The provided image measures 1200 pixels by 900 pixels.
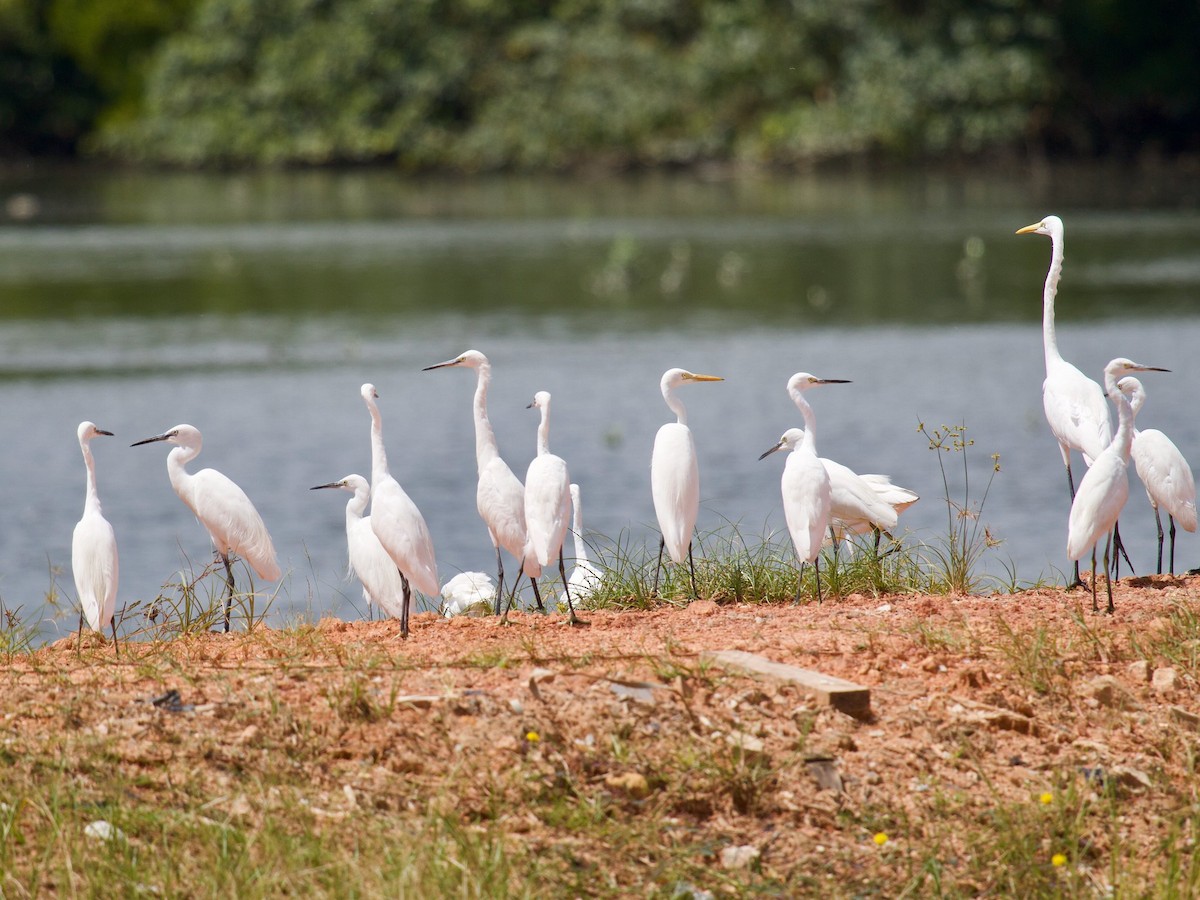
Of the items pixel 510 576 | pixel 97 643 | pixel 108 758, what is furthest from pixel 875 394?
pixel 108 758

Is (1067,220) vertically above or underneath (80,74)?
underneath

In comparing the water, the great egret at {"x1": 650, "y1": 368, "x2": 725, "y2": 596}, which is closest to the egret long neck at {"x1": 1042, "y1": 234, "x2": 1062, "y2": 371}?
the water

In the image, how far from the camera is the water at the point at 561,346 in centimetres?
1273

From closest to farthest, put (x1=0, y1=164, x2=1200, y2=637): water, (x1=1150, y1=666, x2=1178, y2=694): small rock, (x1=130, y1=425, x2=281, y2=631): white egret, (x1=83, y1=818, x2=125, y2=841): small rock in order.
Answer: (x1=83, y1=818, x2=125, y2=841): small rock → (x1=1150, y1=666, x2=1178, y2=694): small rock → (x1=130, y1=425, x2=281, y2=631): white egret → (x1=0, y1=164, x2=1200, y2=637): water

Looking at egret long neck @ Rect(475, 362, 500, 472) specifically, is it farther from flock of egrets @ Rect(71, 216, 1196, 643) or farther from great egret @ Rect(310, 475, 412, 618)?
great egret @ Rect(310, 475, 412, 618)

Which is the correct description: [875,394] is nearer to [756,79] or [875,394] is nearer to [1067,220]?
[1067,220]

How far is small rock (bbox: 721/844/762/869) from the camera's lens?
443cm

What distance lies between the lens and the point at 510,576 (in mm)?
10172

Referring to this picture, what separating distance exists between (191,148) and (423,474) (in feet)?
154

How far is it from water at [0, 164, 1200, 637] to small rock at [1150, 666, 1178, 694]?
2685 mm

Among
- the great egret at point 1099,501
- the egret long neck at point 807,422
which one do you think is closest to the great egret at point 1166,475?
the great egret at point 1099,501

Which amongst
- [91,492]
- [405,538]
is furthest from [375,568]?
[91,492]

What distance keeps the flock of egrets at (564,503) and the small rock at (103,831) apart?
6.55 ft

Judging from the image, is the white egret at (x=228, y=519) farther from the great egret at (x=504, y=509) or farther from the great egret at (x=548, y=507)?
the great egret at (x=548, y=507)
